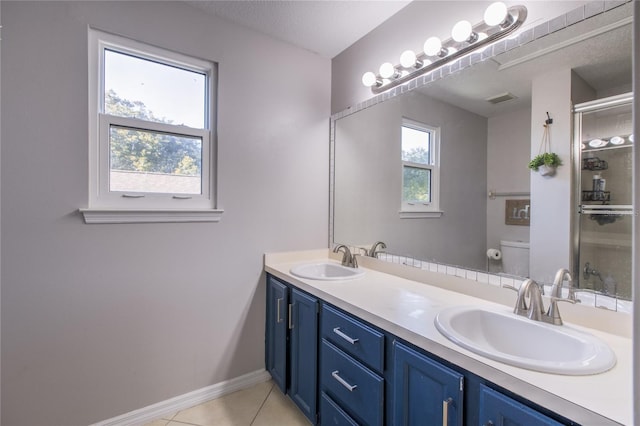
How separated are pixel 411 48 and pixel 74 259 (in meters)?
2.15

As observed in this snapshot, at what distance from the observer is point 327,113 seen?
7.59 ft

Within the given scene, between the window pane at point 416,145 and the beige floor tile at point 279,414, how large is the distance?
1.65 m

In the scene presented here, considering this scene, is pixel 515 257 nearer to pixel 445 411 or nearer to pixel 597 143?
pixel 597 143

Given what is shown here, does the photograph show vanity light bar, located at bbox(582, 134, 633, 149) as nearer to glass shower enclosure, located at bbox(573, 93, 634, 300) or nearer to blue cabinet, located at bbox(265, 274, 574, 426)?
glass shower enclosure, located at bbox(573, 93, 634, 300)

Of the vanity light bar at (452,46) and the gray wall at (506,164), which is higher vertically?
the vanity light bar at (452,46)

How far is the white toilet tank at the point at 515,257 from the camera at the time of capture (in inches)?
48.6

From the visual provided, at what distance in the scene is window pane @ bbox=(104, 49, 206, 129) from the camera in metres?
1.61

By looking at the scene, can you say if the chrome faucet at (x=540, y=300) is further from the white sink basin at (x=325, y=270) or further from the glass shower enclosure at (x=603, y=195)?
the white sink basin at (x=325, y=270)

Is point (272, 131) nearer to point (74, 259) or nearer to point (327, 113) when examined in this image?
point (327, 113)

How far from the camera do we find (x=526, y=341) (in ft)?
3.43

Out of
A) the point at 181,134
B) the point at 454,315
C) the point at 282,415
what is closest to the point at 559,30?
the point at 454,315

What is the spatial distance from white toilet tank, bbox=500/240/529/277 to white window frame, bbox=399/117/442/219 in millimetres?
381

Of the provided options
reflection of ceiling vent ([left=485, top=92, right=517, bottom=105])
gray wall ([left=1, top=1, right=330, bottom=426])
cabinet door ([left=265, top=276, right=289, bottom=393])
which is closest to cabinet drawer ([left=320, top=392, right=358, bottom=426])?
cabinet door ([left=265, top=276, right=289, bottom=393])

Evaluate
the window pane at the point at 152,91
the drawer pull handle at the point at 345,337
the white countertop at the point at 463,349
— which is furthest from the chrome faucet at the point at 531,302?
the window pane at the point at 152,91
